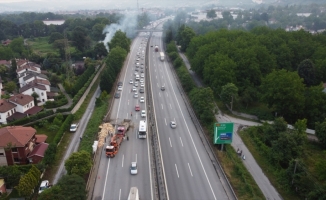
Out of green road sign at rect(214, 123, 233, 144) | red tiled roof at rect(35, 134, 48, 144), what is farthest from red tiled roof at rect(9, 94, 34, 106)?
green road sign at rect(214, 123, 233, 144)

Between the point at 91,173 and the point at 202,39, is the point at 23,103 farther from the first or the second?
the point at 202,39

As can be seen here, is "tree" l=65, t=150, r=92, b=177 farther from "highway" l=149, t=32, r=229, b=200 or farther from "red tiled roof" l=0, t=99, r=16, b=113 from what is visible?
"red tiled roof" l=0, t=99, r=16, b=113

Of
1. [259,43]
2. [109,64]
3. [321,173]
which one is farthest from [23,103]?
[259,43]

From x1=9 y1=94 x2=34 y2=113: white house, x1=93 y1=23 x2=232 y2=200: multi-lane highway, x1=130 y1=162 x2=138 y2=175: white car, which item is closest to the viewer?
x1=93 y1=23 x2=232 y2=200: multi-lane highway

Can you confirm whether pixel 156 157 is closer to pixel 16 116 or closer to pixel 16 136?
pixel 16 136

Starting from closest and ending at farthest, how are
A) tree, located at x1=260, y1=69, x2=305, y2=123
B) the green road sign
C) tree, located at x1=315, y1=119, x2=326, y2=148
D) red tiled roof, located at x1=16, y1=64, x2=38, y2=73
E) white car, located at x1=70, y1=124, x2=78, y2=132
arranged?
1. the green road sign
2. tree, located at x1=315, y1=119, x2=326, y2=148
3. white car, located at x1=70, y1=124, x2=78, y2=132
4. tree, located at x1=260, y1=69, x2=305, y2=123
5. red tiled roof, located at x1=16, y1=64, x2=38, y2=73

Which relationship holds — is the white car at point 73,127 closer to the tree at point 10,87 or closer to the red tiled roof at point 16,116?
the red tiled roof at point 16,116

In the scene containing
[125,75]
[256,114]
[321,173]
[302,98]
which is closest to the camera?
[321,173]
